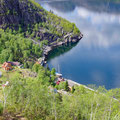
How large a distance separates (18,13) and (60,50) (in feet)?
81.3

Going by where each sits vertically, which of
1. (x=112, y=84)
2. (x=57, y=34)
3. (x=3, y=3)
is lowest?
(x=112, y=84)

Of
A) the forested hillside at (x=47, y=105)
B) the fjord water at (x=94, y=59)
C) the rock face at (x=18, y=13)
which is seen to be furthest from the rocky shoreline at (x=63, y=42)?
the forested hillside at (x=47, y=105)

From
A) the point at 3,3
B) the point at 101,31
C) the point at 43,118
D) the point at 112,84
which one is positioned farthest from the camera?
the point at 101,31

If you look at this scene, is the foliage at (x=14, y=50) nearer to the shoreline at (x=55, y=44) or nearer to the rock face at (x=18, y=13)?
the shoreline at (x=55, y=44)

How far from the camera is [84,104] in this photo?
1410 cm

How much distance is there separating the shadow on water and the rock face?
18.2 metres

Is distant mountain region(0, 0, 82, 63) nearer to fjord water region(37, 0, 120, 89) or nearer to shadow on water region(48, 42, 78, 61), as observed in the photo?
shadow on water region(48, 42, 78, 61)

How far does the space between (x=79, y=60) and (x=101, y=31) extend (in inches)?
1176

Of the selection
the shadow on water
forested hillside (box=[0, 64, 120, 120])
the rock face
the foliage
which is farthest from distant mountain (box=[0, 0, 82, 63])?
forested hillside (box=[0, 64, 120, 120])

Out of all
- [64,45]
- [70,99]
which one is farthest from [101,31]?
[70,99]

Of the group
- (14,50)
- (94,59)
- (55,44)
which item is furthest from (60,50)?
(14,50)

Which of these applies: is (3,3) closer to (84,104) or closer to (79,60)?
(79,60)

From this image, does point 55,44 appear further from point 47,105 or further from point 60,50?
point 47,105

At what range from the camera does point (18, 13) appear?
6569cm
